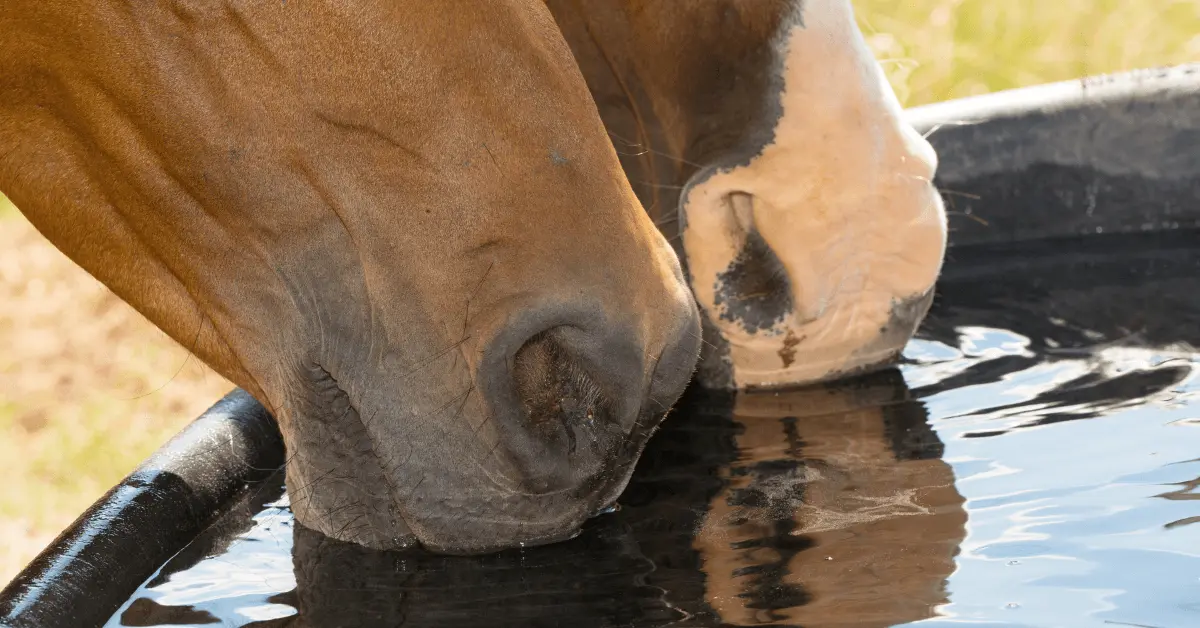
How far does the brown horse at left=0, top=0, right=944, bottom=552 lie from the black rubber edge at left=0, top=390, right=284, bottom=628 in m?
0.17

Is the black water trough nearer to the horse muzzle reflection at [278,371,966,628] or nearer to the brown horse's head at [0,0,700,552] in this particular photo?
the horse muzzle reflection at [278,371,966,628]

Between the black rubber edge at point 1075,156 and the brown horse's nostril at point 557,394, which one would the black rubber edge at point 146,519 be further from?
the black rubber edge at point 1075,156

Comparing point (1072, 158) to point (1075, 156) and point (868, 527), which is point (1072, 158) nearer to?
point (1075, 156)

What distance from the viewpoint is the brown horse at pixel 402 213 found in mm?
1352

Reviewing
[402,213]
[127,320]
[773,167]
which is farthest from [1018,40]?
[402,213]

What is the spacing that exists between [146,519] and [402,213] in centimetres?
52

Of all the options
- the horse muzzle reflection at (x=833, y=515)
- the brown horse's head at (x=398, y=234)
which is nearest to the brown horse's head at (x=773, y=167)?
the horse muzzle reflection at (x=833, y=515)

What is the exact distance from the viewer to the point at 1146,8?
4695 millimetres

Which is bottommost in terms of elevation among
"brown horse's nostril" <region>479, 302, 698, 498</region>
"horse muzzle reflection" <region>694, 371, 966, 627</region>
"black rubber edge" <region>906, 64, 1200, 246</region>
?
"horse muzzle reflection" <region>694, 371, 966, 627</region>

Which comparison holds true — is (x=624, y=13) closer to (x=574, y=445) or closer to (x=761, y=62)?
(x=761, y=62)

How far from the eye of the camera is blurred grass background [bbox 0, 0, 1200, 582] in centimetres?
306

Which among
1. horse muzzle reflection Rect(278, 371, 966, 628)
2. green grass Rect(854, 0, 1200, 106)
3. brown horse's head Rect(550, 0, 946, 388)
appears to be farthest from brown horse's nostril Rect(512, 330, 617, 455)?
green grass Rect(854, 0, 1200, 106)

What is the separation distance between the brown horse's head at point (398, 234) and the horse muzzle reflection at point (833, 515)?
0.59 feet

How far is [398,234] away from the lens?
1383 mm
